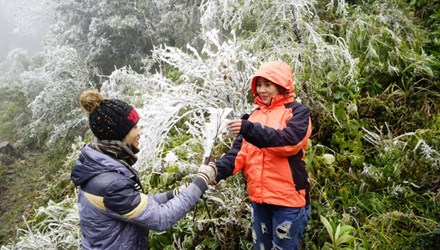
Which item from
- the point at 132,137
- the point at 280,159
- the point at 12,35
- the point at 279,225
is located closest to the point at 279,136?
the point at 280,159

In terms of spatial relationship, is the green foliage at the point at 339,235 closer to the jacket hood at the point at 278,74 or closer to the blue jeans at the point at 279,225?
the blue jeans at the point at 279,225

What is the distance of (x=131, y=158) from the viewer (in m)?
1.93

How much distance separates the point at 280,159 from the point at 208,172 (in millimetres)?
479

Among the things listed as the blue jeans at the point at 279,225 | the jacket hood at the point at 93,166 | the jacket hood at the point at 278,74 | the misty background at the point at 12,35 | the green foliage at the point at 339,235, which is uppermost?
the jacket hood at the point at 278,74

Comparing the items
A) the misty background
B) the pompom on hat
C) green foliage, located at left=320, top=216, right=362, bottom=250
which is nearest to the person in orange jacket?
green foliage, located at left=320, top=216, right=362, bottom=250

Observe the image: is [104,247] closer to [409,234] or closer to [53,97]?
[409,234]

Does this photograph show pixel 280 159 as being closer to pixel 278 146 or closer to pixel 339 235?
pixel 278 146

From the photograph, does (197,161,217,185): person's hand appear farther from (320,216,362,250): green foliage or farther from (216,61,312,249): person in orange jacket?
(320,216,362,250): green foliage

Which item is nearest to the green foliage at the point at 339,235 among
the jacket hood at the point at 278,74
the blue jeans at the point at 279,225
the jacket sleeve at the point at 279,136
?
the blue jeans at the point at 279,225

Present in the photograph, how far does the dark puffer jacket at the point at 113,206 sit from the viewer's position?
1.71 meters

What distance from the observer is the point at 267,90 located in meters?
2.22

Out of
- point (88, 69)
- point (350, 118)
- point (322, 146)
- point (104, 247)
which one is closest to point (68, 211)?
point (104, 247)

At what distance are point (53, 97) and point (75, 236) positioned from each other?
6326 mm

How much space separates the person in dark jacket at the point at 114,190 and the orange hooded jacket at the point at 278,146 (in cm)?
47
